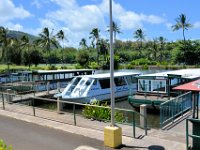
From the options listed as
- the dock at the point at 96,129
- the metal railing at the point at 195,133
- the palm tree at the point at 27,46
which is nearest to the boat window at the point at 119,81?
the dock at the point at 96,129

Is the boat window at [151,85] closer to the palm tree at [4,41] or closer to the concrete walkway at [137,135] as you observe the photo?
the concrete walkway at [137,135]

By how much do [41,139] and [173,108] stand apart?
745 cm

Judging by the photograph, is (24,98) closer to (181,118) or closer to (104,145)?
(181,118)

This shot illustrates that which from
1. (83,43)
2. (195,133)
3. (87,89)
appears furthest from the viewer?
(83,43)

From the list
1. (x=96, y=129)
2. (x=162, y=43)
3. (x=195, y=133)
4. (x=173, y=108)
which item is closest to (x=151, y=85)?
(x=173, y=108)

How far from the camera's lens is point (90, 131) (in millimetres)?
12039

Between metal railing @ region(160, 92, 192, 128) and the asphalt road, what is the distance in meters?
4.68

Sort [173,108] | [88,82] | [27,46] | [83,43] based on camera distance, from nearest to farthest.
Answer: [173,108], [88,82], [27,46], [83,43]

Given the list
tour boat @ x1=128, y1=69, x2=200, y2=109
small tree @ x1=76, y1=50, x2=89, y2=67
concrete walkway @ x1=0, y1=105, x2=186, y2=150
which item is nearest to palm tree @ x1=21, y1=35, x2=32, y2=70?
small tree @ x1=76, y1=50, x2=89, y2=67

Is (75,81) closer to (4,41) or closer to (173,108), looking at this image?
(173,108)

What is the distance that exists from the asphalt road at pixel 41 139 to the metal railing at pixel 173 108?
Result: 4.68m

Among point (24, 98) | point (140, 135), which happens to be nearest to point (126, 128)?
point (140, 135)

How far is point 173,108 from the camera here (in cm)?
1534

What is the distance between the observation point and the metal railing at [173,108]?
1411 centimetres
